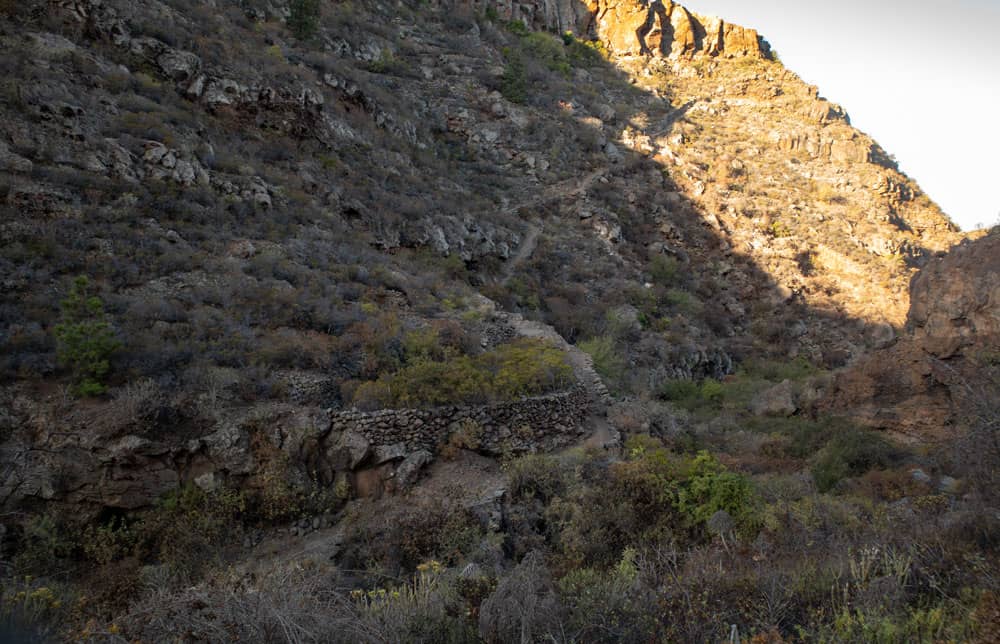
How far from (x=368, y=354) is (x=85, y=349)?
4132 millimetres

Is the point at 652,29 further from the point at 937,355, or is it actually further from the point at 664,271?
the point at 937,355

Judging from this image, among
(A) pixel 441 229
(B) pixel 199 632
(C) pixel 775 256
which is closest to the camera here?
(B) pixel 199 632

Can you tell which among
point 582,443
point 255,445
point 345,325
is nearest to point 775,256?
point 582,443

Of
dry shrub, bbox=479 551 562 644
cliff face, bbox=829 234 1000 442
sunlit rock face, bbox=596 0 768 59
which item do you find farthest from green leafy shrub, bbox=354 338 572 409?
sunlit rock face, bbox=596 0 768 59

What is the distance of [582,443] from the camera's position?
9523 millimetres

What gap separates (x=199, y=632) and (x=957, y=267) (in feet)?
45.3

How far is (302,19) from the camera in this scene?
86.7 feet

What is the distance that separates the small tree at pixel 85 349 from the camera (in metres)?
6.99

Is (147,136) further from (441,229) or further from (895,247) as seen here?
(895,247)

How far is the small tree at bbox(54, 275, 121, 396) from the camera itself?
22.9 feet

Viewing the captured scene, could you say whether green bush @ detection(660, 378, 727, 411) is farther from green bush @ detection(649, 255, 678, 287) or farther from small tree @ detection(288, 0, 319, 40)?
small tree @ detection(288, 0, 319, 40)

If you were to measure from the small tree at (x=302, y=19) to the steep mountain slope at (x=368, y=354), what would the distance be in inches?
7.0

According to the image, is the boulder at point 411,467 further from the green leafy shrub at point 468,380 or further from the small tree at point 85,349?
the small tree at point 85,349

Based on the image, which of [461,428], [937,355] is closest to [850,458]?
[937,355]
